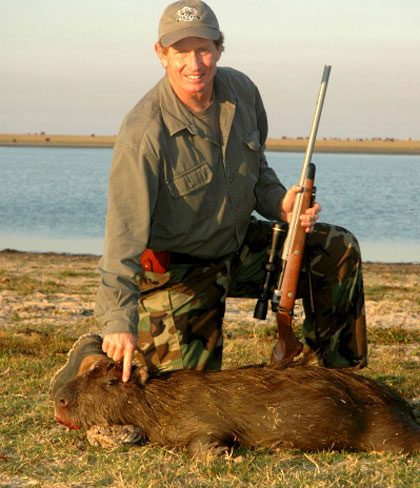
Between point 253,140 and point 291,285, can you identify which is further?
point 253,140

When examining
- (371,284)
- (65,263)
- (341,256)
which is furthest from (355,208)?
(341,256)

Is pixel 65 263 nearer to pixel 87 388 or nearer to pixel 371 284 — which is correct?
pixel 371 284

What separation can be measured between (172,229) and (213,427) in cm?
136

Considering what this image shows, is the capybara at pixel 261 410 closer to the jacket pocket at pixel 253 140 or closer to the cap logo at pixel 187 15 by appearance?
the jacket pocket at pixel 253 140

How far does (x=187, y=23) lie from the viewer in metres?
5.75

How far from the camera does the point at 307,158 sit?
20.7 feet

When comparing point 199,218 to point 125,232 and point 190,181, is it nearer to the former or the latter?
point 190,181

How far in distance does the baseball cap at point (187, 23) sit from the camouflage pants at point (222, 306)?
1.44 metres

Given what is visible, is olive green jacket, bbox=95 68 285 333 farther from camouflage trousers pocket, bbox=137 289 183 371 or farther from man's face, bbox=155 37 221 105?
camouflage trousers pocket, bbox=137 289 183 371

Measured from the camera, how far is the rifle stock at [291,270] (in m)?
6.12

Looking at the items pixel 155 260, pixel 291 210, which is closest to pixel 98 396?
pixel 155 260

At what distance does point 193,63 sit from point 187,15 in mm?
283

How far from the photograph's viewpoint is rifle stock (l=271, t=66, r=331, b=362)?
20.1ft

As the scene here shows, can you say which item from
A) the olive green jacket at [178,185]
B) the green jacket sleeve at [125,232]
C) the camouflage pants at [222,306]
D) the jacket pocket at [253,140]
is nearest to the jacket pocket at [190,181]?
the olive green jacket at [178,185]
